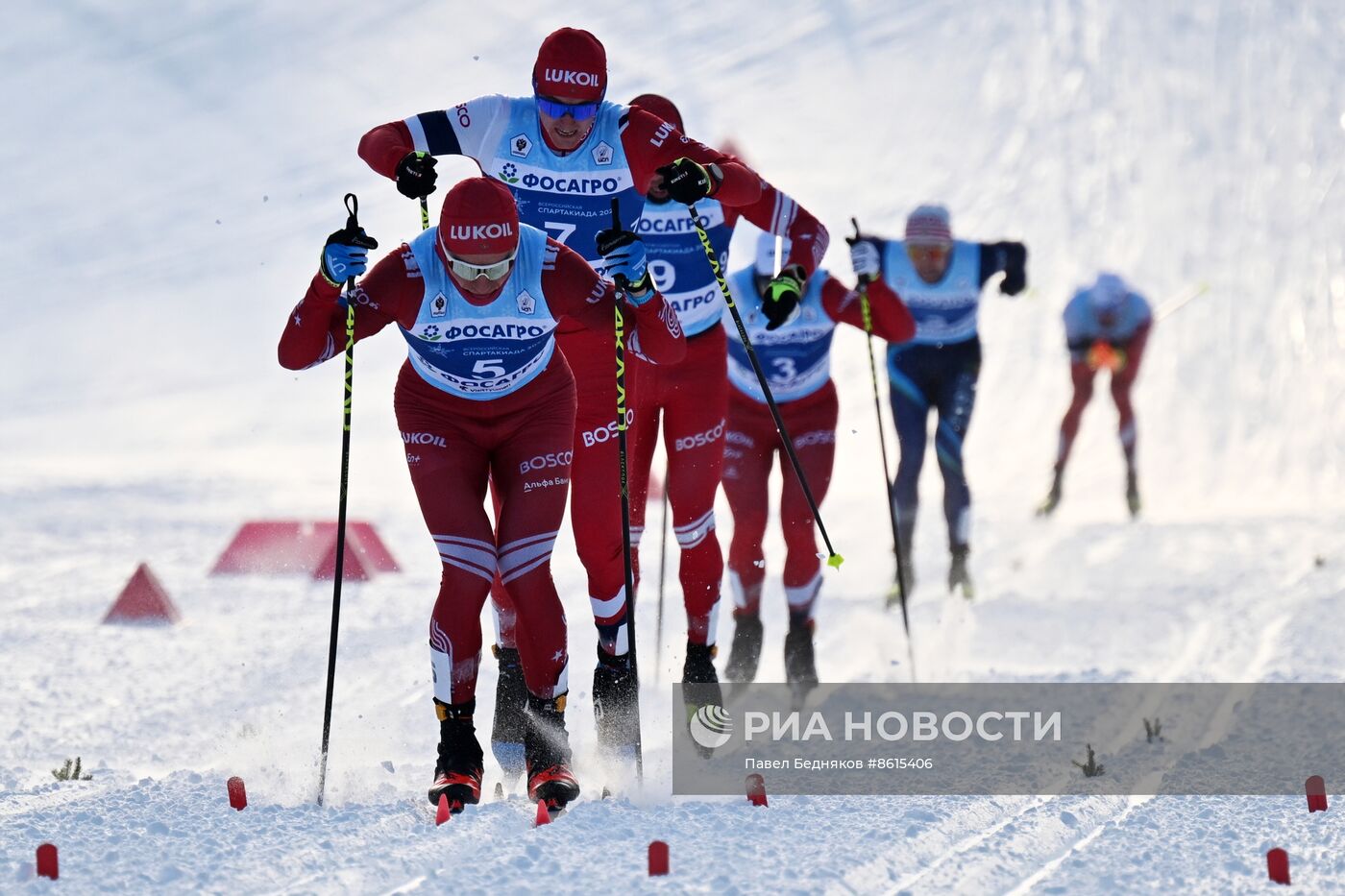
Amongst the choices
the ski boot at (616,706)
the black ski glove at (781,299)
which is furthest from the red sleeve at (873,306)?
the ski boot at (616,706)

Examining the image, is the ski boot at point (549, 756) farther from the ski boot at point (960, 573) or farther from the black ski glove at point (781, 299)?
the ski boot at point (960, 573)

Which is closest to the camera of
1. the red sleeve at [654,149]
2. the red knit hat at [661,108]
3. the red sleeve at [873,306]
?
the red sleeve at [654,149]

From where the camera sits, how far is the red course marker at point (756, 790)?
5027 millimetres

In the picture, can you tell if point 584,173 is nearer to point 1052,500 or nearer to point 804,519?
point 804,519

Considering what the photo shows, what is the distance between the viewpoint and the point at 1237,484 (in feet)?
60.8

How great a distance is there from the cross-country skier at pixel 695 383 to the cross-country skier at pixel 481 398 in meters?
1.04

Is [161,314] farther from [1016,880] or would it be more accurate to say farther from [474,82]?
[1016,880]

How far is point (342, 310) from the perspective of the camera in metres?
5.14

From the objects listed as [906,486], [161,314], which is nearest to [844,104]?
[161,314]

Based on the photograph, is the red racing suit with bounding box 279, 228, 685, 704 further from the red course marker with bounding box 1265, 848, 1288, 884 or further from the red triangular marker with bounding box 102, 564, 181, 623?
the red triangular marker with bounding box 102, 564, 181, 623

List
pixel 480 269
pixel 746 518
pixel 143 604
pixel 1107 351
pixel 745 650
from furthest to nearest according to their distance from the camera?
1. pixel 1107 351
2. pixel 143 604
3. pixel 746 518
4. pixel 745 650
5. pixel 480 269

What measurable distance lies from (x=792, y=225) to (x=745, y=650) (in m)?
2.14

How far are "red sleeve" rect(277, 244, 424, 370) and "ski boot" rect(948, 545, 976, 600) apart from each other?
19.1 feet

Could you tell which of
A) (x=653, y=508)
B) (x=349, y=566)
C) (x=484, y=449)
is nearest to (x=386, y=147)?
(x=484, y=449)
